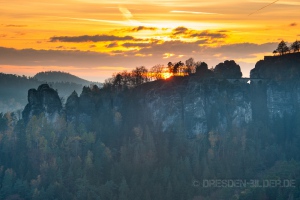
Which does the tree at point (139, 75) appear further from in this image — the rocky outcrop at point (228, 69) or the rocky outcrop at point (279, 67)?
the rocky outcrop at point (279, 67)

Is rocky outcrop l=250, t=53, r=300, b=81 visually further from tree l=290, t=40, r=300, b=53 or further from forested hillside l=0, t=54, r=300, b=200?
tree l=290, t=40, r=300, b=53

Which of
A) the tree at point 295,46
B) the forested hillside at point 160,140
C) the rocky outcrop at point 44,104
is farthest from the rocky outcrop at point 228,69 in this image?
the rocky outcrop at point 44,104

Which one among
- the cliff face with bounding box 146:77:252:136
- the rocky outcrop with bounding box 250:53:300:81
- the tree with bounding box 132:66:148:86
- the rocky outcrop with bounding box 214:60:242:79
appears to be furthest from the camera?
the tree with bounding box 132:66:148:86

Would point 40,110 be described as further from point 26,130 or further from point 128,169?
point 128,169

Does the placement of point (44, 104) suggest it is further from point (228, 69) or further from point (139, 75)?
point (228, 69)

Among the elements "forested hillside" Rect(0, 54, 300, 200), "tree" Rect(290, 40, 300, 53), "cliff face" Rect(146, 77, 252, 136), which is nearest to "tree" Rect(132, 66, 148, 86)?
"forested hillside" Rect(0, 54, 300, 200)

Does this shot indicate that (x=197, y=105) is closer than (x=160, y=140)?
No

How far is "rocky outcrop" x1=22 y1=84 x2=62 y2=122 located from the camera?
493ft

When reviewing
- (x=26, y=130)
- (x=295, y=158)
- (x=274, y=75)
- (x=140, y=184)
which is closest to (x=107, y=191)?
(x=140, y=184)

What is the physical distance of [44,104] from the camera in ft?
493

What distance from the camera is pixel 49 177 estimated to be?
422 ft

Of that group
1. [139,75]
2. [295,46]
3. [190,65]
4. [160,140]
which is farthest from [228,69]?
[160,140]

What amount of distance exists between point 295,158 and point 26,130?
207 ft

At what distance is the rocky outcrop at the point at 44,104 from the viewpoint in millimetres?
150125
